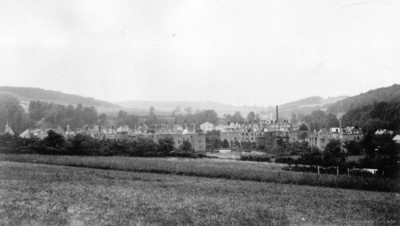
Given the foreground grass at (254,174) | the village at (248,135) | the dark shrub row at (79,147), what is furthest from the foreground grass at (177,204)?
the village at (248,135)

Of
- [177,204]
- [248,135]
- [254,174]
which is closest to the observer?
[177,204]

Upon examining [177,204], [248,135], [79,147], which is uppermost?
[248,135]

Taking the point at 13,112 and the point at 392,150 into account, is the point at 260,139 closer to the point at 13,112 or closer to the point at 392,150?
the point at 392,150

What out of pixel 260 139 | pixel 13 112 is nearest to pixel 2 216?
pixel 260 139

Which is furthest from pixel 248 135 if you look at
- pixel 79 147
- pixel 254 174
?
pixel 254 174

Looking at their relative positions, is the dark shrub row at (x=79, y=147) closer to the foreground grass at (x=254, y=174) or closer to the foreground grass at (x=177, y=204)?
the foreground grass at (x=254, y=174)

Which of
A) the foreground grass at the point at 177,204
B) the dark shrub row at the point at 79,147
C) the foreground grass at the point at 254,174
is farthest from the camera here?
the dark shrub row at the point at 79,147

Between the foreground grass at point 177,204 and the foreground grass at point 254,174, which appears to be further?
the foreground grass at point 254,174

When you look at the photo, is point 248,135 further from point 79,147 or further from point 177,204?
point 177,204
